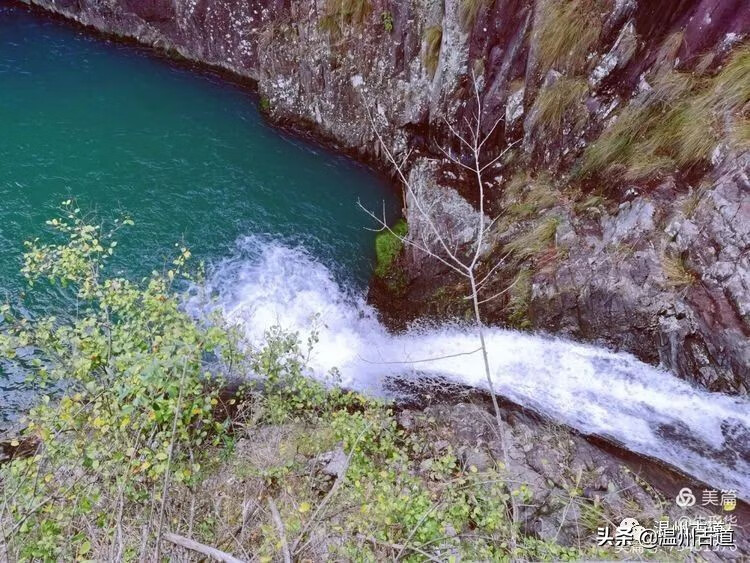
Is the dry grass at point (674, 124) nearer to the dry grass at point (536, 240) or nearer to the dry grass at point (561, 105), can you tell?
the dry grass at point (561, 105)

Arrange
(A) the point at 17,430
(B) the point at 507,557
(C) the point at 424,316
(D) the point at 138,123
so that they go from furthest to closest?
1. (D) the point at 138,123
2. (C) the point at 424,316
3. (A) the point at 17,430
4. (B) the point at 507,557

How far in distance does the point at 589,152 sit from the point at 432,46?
4.62 meters

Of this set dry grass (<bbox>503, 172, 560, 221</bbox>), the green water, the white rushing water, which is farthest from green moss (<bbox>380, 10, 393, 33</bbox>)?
the white rushing water

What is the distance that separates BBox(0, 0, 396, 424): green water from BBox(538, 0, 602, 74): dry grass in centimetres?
499

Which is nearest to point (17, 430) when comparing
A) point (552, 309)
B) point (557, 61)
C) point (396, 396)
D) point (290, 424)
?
point (290, 424)

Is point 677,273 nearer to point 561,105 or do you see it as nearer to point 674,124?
point 674,124

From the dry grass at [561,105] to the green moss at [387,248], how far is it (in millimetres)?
3719

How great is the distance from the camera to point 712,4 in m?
6.54

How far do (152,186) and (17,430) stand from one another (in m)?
6.25

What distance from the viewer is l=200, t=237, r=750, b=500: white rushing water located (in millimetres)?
6262

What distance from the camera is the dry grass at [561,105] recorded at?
8.04 metres

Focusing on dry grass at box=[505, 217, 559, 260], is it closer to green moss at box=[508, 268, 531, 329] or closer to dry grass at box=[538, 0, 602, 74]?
green moss at box=[508, 268, 531, 329]

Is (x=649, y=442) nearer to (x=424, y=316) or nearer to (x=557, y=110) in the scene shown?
(x=424, y=316)

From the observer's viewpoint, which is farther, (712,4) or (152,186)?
(152,186)
